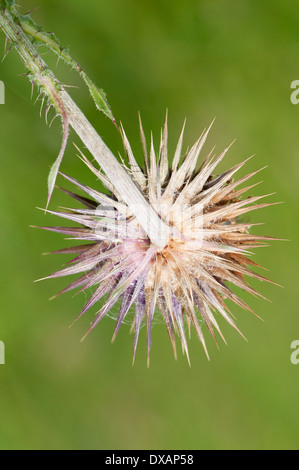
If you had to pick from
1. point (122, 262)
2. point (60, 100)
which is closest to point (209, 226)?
point (122, 262)

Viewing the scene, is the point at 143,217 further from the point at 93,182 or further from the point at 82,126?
the point at 93,182

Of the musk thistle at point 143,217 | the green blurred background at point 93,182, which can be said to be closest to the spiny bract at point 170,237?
the musk thistle at point 143,217

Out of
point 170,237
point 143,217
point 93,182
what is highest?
point 93,182

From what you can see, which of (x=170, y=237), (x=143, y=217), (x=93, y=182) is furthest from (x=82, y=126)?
(x=93, y=182)

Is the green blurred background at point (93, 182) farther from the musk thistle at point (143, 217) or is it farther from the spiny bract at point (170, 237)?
the spiny bract at point (170, 237)

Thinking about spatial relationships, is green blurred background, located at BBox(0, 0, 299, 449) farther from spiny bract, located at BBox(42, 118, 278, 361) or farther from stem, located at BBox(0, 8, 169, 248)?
spiny bract, located at BBox(42, 118, 278, 361)

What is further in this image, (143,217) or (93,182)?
(93,182)
